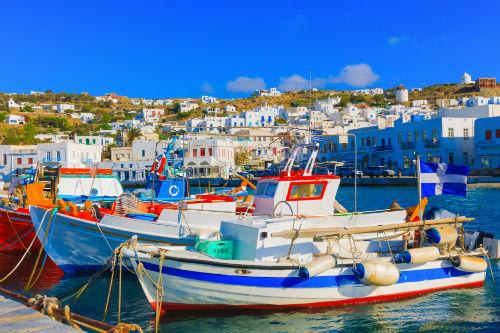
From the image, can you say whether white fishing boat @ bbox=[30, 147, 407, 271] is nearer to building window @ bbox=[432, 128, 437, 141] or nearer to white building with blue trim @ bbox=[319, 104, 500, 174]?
white building with blue trim @ bbox=[319, 104, 500, 174]

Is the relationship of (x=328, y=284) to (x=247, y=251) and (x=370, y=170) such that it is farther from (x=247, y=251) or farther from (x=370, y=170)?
(x=370, y=170)

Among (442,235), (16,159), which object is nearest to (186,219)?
(442,235)

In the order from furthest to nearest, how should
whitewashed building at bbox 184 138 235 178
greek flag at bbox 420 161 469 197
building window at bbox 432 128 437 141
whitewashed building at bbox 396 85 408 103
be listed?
whitewashed building at bbox 396 85 408 103
whitewashed building at bbox 184 138 235 178
building window at bbox 432 128 437 141
greek flag at bbox 420 161 469 197

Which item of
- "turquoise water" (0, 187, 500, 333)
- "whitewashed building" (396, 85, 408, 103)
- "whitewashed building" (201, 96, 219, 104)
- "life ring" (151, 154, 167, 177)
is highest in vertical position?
"whitewashed building" (201, 96, 219, 104)

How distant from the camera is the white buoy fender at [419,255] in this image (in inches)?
504

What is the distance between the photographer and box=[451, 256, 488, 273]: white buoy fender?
13.6 meters

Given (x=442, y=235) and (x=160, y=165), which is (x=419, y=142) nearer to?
(x=160, y=165)

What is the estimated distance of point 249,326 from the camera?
11508mm

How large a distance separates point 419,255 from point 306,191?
3.45 meters

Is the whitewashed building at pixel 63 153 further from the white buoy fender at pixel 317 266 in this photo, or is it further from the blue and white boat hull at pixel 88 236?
the white buoy fender at pixel 317 266

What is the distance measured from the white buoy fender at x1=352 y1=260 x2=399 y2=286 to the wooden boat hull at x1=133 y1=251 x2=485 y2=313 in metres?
0.33

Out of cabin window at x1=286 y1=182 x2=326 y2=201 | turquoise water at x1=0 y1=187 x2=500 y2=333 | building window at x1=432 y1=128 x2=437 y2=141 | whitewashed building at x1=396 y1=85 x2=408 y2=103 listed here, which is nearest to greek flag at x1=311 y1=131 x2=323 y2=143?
cabin window at x1=286 y1=182 x2=326 y2=201

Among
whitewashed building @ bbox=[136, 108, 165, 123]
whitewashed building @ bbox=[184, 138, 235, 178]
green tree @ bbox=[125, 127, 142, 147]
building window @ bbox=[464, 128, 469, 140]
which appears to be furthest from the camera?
whitewashed building @ bbox=[136, 108, 165, 123]

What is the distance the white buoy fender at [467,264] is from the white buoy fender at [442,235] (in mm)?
476
